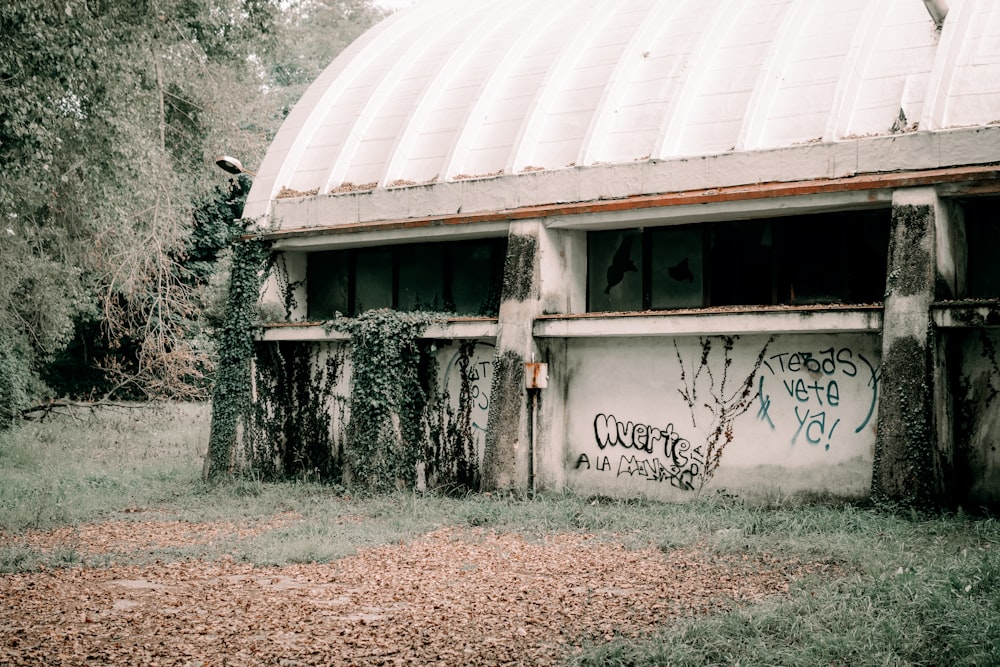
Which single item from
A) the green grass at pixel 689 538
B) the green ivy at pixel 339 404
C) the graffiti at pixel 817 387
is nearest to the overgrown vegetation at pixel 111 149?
the green ivy at pixel 339 404

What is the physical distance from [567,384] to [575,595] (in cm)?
587

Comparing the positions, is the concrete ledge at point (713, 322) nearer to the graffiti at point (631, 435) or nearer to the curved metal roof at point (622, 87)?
the graffiti at point (631, 435)

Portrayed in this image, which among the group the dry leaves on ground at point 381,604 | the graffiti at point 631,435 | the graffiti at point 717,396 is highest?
the graffiti at point 717,396

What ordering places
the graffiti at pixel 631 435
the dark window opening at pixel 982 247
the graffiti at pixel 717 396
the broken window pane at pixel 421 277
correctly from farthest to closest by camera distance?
the broken window pane at pixel 421 277 → the graffiti at pixel 631 435 → the graffiti at pixel 717 396 → the dark window opening at pixel 982 247

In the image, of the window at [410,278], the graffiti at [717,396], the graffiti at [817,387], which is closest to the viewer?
the graffiti at [817,387]

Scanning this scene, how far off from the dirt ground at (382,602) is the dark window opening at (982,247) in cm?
493

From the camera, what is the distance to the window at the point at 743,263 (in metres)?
12.6

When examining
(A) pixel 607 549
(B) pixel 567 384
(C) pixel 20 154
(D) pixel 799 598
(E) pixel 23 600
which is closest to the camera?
(D) pixel 799 598

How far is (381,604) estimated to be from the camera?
28.2 ft

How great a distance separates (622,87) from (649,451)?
5.55 m

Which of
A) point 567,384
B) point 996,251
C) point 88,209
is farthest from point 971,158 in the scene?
point 88,209

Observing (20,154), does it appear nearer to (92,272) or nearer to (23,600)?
(23,600)

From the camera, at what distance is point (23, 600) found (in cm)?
869

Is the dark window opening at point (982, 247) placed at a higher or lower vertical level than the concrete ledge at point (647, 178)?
lower
